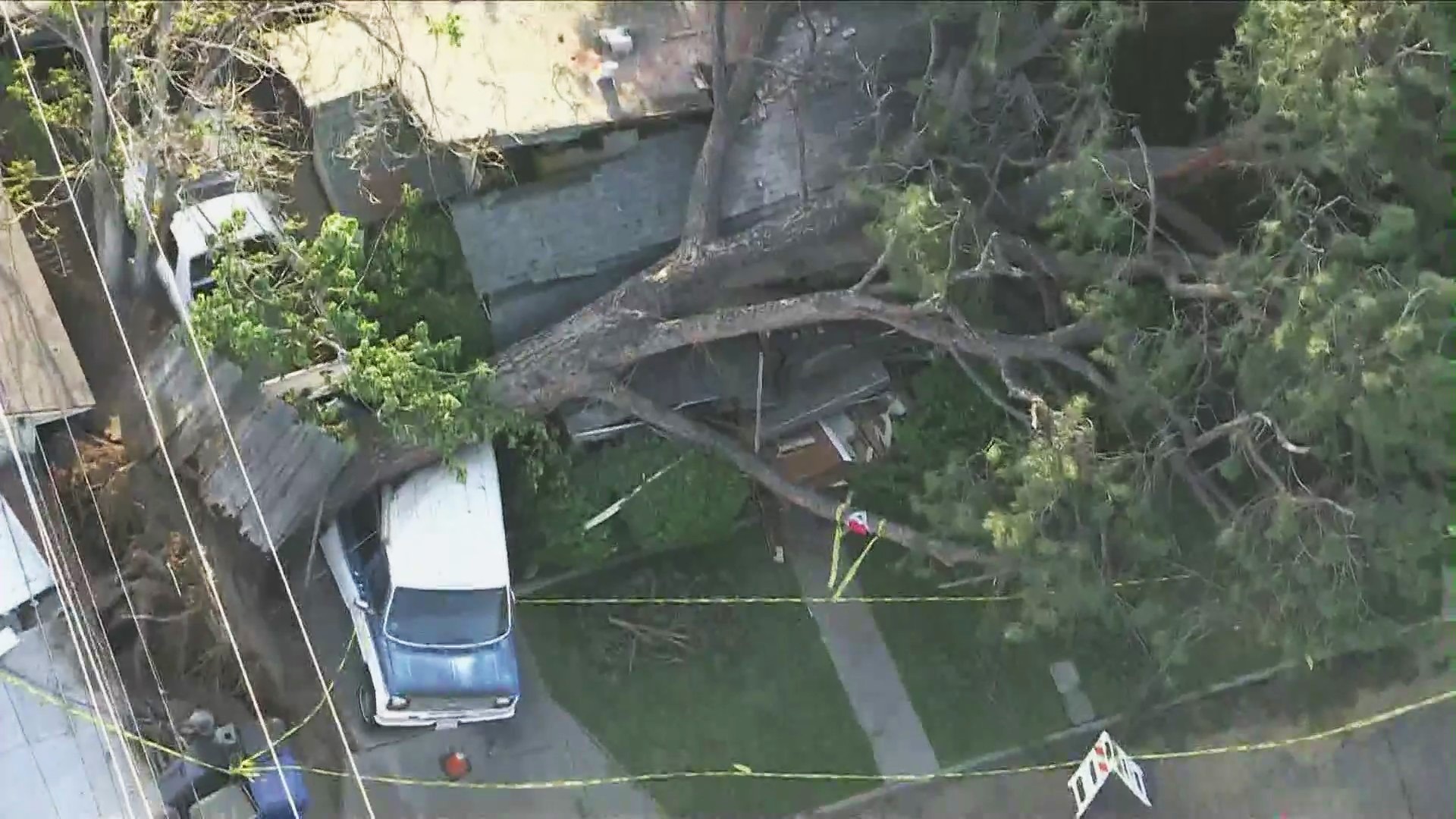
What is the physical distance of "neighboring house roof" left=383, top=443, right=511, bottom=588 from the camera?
12.1 metres

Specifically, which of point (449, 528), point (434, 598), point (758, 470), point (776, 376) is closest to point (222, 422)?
point (449, 528)

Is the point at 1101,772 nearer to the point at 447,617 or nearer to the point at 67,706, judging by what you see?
the point at 447,617

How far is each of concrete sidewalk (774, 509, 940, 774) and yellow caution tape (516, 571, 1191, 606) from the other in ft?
0.29

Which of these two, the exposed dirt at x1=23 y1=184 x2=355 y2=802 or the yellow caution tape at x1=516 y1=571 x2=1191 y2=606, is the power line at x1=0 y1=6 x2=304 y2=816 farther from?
the yellow caution tape at x1=516 y1=571 x2=1191 y2=606

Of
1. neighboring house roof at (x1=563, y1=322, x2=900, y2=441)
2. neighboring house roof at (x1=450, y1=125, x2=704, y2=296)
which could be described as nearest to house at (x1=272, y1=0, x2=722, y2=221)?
neighboring house roof at (x1=450, y1=125, x2=704, y2=296)

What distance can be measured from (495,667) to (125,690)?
3087 mm

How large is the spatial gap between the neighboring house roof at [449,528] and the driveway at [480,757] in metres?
1.10

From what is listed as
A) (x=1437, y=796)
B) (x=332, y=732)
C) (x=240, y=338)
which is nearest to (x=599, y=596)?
(x=332, y=732)

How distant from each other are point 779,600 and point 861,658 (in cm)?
99

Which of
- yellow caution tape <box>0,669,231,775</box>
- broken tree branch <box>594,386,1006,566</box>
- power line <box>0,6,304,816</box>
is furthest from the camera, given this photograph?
broken tree branch <box>594,386,1006,566</box>

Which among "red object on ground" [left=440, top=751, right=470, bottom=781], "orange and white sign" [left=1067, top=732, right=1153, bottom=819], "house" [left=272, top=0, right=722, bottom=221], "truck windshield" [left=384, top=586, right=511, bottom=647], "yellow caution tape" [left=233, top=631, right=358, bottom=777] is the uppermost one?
"house" [left=272, top=0, right=722, bottom=221]

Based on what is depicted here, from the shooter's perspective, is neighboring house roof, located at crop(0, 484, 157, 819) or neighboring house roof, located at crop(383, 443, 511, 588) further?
neighboring house roof, located at crop(383, 443, 511, 588)

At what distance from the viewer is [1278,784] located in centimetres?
1355

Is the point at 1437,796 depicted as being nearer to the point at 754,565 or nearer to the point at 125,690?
the point at 754,565
